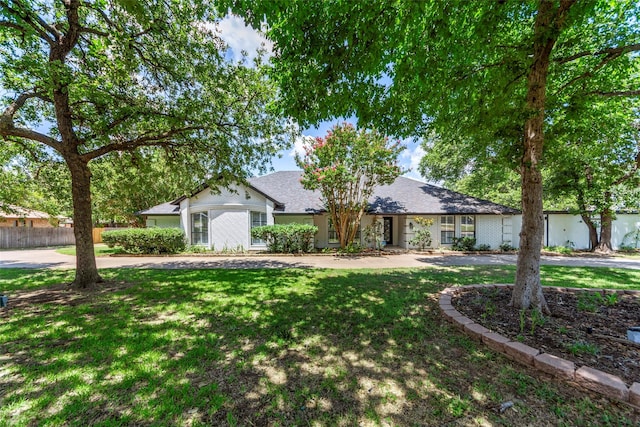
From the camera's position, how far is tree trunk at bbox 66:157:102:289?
634cm

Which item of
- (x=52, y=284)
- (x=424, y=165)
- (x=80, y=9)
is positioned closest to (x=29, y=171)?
(x=52, y=284)

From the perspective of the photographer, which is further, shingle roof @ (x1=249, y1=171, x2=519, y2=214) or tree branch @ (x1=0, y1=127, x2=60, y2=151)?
shingle roof @ (x1=249, y1=171, x2=519, y2=214)

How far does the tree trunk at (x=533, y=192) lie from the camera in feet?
13.5

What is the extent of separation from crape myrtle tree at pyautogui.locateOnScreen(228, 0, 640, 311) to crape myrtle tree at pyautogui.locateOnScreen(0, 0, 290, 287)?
3032 millimetres

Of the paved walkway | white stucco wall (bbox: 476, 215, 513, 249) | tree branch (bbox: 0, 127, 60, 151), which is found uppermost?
tree branch (bbox: 0, 127, 60, 151)

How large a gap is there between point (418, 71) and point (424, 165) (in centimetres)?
2440

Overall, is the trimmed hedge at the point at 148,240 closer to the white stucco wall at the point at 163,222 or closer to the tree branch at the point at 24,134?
the white stucco wall at the point at 163,222

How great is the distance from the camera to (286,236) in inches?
535

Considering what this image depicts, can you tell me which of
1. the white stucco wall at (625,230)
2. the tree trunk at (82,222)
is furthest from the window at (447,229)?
the tree trunk at (82,222)

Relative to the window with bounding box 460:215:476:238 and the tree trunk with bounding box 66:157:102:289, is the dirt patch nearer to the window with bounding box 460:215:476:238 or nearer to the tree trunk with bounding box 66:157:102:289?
the tree trunk with bounding box 66:157:102:289

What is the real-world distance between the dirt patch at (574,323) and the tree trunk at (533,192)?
349mm

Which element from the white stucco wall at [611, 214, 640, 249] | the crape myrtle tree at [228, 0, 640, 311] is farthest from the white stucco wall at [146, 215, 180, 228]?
the white stucco wall at [611, 214, 640, 249]

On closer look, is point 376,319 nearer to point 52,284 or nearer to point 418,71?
point 418,71

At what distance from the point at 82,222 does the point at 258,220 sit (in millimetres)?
8977
